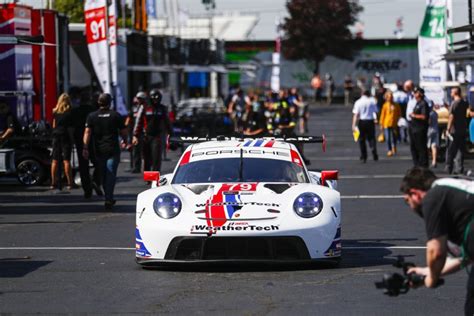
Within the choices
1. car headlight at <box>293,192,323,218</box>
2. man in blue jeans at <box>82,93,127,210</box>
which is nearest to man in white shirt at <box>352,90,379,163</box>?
man in blue jeans at <box>82,93,127,210</box>

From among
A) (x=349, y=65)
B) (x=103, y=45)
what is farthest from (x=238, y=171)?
(x=349, y=65)

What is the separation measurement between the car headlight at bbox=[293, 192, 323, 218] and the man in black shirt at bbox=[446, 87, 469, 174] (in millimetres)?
13141

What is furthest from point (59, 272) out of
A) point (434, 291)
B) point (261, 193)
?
point (434, 291)

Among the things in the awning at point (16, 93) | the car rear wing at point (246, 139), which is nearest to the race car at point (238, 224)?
the car rear wing at point (246, 139)

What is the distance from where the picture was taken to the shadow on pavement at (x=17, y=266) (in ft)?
37.9

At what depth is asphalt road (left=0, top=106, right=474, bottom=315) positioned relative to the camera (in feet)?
31.7

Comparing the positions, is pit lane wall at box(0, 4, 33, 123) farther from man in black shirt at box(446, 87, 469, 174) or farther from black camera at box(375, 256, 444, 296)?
black camera at box(375, 256, 444, 296)

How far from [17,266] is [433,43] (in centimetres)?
2334

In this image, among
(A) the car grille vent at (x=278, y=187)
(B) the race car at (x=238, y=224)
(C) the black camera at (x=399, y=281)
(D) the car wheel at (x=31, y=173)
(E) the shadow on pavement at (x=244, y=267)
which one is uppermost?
(A) the car grille vent at (x=278, y=187)

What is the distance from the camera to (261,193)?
38.8ft

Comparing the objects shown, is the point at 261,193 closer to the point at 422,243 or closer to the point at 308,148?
the point at 422,243

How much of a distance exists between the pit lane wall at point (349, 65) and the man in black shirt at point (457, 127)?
227 feet

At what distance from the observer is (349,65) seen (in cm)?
9894

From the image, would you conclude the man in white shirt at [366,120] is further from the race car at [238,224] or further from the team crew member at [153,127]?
the race car at [238,224]
